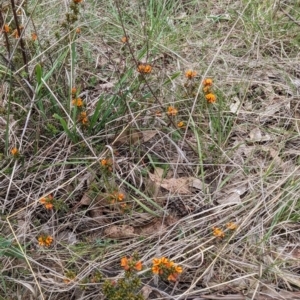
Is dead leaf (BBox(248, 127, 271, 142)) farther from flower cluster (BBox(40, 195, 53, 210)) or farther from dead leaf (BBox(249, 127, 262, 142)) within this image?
flower cluster (BBox(40, 195, 53, 210))

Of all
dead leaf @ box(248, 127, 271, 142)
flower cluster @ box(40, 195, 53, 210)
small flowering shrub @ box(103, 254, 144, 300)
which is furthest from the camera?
dead leaf @ box(248, 127, 271, 142)

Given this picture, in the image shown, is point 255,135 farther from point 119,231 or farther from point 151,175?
point 119,231

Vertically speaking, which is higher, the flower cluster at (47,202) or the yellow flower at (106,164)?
the yellow flower at (106,164)

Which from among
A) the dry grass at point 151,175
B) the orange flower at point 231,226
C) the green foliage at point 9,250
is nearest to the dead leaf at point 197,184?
the dry grass at point 151,175

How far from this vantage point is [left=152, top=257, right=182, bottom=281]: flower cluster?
142 centimetres

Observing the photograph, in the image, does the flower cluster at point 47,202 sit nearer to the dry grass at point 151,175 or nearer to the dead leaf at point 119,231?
the dry grass at point 151,175

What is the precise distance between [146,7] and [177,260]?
5.97ft

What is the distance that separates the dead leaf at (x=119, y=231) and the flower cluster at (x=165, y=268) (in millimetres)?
288

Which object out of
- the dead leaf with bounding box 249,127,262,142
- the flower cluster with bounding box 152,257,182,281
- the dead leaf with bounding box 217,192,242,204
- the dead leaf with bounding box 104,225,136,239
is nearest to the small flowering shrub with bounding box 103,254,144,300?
the flower cluster with bounding box 152,257,182,281

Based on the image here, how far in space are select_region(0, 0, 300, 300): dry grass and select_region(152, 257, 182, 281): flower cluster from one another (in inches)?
3.6

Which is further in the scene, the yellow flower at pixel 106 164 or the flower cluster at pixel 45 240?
the yellow flower at pixel 106 164

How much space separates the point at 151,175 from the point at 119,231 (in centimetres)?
27

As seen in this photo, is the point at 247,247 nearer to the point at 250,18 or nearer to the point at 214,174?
the point at 214,174

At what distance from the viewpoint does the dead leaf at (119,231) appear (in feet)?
5.63
